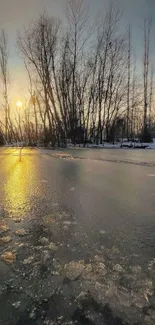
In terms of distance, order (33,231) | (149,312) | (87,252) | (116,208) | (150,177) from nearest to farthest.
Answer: (149,312) < (87,252) < (33,231) < (116,208) < (150,177)

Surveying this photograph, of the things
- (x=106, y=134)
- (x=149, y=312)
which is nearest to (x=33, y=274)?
(x=149, y=312)

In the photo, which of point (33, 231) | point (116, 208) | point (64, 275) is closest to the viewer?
point (64, 275)

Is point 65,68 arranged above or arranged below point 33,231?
above

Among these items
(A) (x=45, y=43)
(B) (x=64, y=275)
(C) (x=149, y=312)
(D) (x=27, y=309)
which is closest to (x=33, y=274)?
(B) (x=64, y=275)

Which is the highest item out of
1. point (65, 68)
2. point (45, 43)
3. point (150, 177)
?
point (45, 43)

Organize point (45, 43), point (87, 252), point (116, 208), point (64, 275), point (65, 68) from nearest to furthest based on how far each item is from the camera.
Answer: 1. point (64, 275)
2. point (87, 252)
3. point (116, 208)
4. point (45, 43)
5. point (65, 68)

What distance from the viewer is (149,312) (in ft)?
3.33

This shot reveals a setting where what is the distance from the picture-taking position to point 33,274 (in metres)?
1.28

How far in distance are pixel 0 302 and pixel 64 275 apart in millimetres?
312

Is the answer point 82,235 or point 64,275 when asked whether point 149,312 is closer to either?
point 64,275

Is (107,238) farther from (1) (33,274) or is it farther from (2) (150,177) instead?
(2) (150,177)

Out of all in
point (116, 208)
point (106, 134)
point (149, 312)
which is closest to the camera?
point (149, 312)

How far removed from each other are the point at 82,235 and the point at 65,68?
21.0 m

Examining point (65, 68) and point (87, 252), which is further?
point (65, 68)
